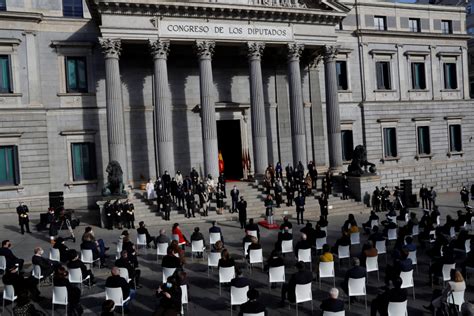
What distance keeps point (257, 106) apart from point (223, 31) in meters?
5.51

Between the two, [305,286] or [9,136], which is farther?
[9,136]

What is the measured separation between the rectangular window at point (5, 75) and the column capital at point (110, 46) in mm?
6739

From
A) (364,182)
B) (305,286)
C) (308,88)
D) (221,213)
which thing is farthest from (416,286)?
(308,88)

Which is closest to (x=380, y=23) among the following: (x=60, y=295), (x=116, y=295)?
(x=116, y=295)

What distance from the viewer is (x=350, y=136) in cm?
4041

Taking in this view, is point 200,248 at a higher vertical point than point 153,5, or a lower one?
lower

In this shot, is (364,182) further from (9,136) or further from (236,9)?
(9,136)

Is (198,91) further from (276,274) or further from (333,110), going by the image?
(276,274)

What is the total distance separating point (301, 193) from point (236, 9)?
12.8 meters

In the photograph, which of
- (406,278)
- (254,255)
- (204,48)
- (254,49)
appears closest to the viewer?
(406,278)

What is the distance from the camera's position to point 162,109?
29562mm

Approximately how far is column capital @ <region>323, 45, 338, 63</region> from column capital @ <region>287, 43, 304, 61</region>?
2180mm

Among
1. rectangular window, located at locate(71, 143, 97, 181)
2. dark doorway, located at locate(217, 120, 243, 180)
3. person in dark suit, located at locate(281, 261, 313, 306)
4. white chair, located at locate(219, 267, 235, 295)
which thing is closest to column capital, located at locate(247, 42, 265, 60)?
dark doorway, located at locate(217, 120, 243, 180)

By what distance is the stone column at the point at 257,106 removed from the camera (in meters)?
32.0
